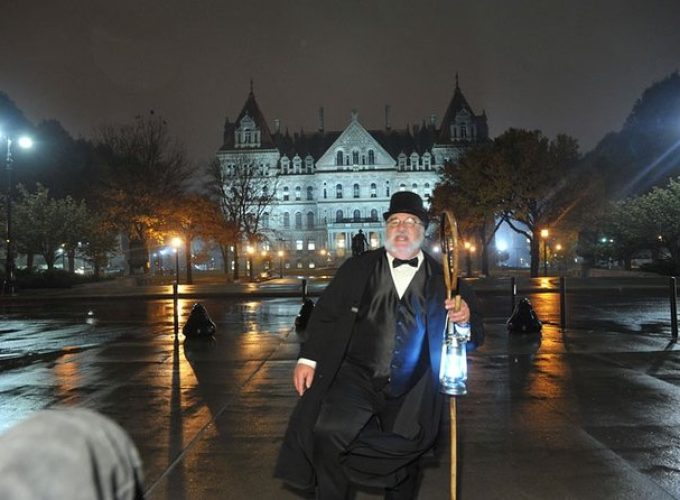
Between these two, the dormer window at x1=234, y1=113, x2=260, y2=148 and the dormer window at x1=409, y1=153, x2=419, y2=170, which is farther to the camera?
the dormer window at x1=409, y1=153, x2=419, y2=170

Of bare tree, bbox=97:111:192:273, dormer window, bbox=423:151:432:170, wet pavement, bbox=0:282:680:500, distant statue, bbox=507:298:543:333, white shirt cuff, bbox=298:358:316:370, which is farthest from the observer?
dormer window, bbox=423:151:432:170

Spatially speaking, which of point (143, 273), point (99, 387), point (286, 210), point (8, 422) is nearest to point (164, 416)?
point (8, 422)

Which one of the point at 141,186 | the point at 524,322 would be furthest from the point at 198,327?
the point at 141,186

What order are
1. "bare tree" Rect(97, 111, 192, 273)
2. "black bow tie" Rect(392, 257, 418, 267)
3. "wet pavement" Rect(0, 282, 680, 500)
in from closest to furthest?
"black bow tie" Rect(392, 257, 418, 267) → "wet pavement" Rect(0, 282, 680, 500) → "bare tree" Rect(97, 111, 192, 273)

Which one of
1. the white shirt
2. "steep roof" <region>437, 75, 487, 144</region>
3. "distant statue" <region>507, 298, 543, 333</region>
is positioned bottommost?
"distant statue" <region>507, 298, 543, 333</region>

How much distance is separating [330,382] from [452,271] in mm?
977

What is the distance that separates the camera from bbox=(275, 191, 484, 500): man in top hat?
11.5 feet

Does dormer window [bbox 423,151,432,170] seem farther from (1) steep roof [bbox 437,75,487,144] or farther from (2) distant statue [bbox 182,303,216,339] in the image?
(2) distant statue [bbox 182,303,216,339]

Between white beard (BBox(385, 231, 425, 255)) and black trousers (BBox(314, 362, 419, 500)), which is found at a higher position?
white beard (BBox(385, 231, 425, 255))

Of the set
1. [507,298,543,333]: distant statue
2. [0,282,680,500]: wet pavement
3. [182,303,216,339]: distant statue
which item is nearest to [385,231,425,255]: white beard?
[0,282,680,500]: wet pavement

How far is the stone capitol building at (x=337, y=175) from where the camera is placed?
4188 inches

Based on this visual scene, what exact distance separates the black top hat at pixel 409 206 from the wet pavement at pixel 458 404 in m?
2.03

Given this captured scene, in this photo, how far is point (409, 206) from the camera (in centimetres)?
399

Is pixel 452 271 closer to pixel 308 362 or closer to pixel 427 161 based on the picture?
pixel 308 362
